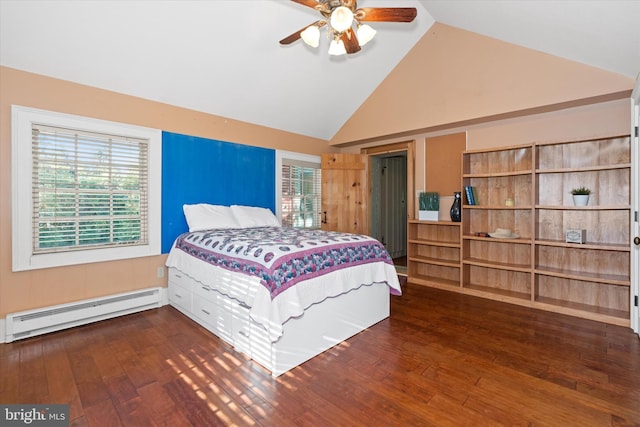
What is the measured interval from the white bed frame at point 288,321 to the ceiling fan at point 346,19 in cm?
201

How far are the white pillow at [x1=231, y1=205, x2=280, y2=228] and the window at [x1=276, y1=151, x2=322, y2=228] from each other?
61 cm

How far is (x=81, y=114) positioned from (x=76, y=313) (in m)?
1.87

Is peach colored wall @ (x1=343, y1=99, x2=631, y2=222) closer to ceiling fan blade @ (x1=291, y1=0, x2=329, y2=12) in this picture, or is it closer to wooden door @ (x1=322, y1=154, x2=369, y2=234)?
wooden door @ (x1=322, y1=154, x2=369, y2=234)

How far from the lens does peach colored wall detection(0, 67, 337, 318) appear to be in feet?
→ 8.01

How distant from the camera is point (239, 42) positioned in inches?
119

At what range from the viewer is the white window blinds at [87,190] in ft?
8.55

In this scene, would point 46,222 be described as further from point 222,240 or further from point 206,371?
point 206,371

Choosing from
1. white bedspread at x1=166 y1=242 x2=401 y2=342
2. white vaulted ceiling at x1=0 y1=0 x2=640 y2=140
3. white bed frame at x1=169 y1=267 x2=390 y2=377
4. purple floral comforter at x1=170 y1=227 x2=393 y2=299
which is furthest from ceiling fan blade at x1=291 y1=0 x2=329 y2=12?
white bed frame at x1=169 y1=267 x2=390 y2=377

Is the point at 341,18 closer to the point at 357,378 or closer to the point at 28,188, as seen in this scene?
the point at 357,378

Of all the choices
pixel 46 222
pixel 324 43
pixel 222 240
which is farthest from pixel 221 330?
pixel 324 43

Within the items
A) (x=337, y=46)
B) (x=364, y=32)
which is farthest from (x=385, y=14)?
(x=337, y=46)

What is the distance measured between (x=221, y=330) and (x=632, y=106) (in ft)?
13.9

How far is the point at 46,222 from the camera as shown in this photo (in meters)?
2.63

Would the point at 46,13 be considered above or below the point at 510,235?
above
